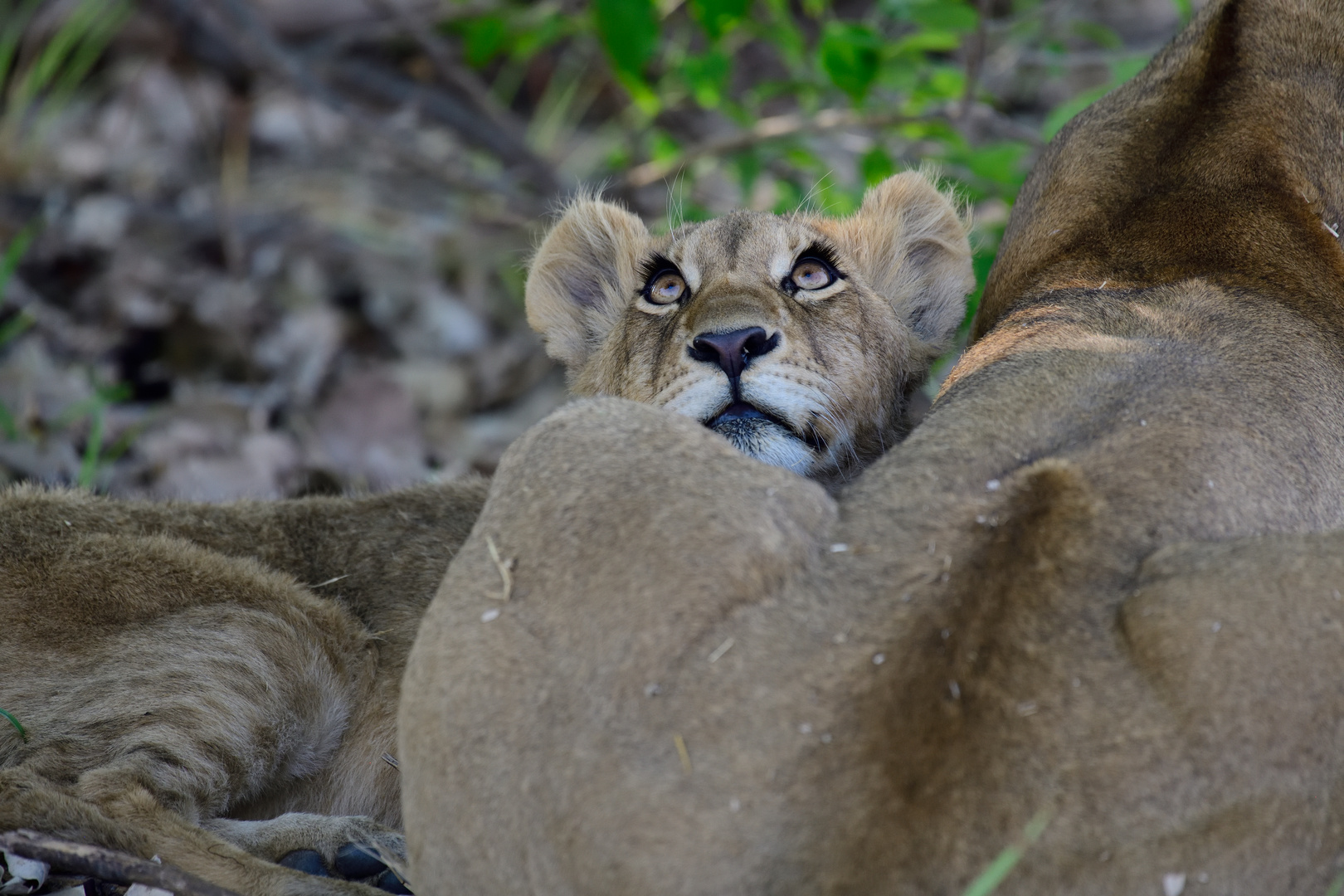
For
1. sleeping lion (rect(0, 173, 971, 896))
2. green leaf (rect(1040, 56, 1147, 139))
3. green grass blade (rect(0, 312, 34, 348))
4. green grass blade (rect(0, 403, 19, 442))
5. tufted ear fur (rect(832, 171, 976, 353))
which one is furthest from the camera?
green grass blade (rect(0, 312, 34, 348))

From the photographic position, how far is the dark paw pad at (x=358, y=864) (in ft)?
14.3

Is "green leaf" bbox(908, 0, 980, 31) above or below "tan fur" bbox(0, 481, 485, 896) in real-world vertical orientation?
above

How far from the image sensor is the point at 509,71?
1249cm

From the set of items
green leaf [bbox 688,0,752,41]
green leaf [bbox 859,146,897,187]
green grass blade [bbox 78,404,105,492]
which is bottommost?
green grass blade [bbox 78,404,105,492]

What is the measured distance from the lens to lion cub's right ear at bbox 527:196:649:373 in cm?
634

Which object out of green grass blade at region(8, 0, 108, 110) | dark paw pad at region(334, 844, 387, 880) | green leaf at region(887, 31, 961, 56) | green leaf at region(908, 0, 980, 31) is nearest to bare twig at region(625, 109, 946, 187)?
green leaf at region(887, 31, 961, 56)

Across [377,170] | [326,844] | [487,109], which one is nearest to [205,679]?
[326,844]

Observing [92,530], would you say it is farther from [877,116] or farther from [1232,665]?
[877,116]

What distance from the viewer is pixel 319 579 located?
5523 millimetres

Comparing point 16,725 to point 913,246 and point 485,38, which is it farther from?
point 485,38

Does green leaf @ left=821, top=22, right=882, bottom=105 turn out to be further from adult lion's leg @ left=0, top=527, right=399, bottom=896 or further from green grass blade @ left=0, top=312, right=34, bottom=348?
green grass blade @ left=0, top=312, right=34, bottom=348

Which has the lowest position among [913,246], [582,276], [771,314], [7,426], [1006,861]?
[7,426]

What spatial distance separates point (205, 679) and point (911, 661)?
272 cm

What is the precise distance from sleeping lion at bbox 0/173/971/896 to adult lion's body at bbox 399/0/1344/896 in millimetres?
1186
